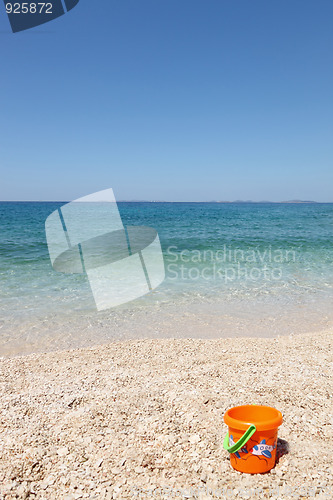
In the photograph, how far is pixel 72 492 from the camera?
235 cm

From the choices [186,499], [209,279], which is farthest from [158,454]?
[209,279]

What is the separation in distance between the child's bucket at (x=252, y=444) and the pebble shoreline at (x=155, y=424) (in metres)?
0.07

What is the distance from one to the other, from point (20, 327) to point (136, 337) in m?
2.29

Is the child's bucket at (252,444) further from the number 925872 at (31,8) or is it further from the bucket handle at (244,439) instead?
the number 925872 at (31,8)

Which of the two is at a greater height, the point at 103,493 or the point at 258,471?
the point at 103,493

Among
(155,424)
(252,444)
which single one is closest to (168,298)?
(155,424)

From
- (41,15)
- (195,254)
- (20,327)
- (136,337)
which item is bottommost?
(195,254)

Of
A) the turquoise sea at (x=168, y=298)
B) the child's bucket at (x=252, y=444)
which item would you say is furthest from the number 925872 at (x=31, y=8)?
the child's bucket at (x=252, y=444)

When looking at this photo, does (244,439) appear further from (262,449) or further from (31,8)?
A: (31,8)

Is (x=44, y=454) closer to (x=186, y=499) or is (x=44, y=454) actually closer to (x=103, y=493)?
(x=103, y=493)

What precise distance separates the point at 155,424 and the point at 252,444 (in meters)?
0.96

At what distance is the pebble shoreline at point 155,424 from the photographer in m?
2.37

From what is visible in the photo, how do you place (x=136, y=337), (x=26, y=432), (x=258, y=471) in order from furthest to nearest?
(x=136, y=337) < (x=26, y=432) < (x=258, y=471)

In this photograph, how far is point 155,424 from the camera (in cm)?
301
